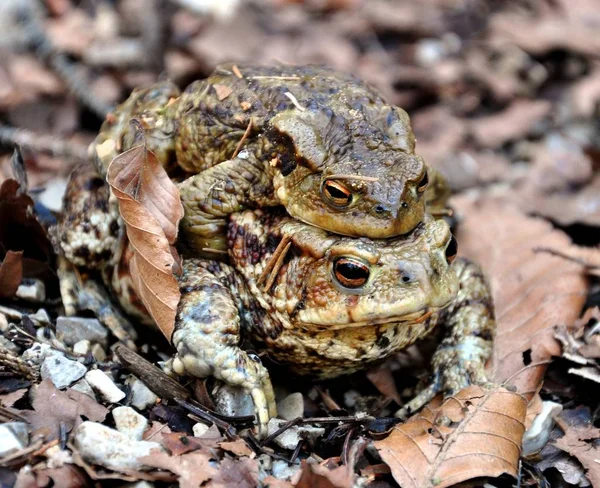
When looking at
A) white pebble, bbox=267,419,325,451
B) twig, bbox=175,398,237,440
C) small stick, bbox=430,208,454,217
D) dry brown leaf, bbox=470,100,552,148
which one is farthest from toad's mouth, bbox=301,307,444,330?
dry brown leaf, bbox=470,100,552,148

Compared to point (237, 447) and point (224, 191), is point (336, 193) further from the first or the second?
point (237, 447)

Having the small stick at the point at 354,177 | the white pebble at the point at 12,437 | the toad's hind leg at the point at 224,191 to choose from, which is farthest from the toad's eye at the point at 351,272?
the white pebble at the point at 12,437

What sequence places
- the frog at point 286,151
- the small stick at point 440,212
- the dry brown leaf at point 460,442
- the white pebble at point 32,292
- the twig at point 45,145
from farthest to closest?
the twig at point 45,145 → the small stick at point 440,212 → the white pebble at point 32,292 → the frog at point 286,151 → the dry brown leaf at point 460,442

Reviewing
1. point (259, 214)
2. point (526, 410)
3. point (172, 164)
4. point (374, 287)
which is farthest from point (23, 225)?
point (526, 410)

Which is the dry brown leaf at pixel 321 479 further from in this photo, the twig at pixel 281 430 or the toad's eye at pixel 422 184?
the toad's eye at pixel 422 184

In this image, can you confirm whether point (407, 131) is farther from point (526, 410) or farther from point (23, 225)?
point (23, 225)

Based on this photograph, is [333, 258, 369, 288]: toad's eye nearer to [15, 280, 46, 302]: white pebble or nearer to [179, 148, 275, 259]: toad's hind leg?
[179, 148, 275, 259]: toad's hind leg

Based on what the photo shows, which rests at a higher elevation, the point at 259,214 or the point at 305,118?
the point at 305,118
